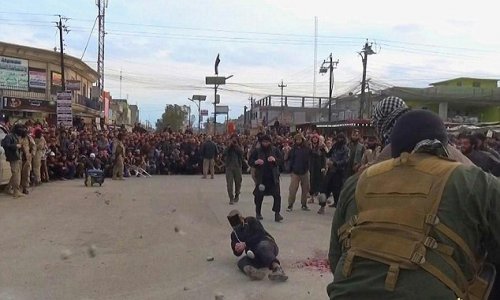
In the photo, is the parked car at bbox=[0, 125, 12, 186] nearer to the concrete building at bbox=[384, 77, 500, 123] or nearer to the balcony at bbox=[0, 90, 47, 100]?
the balcony at bbox=[0, 90, 47, 100]

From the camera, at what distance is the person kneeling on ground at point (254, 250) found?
20.5ft

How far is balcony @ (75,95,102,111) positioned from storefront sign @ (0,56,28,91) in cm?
639

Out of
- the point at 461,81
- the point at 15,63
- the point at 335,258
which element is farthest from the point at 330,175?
the point at 461,81

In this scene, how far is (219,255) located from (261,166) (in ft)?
11.1

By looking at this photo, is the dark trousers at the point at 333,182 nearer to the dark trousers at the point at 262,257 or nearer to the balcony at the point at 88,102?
the dark trousers at the point at 262,257

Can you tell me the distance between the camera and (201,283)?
6117 mm

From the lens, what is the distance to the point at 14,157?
41.5 ft

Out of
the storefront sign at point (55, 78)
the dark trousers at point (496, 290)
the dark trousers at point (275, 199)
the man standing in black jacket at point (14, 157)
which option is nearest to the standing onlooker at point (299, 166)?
the dark trousers at point (275, 199)

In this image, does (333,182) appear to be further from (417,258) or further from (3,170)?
(417,258)

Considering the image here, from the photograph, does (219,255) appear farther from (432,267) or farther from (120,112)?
(120,112)

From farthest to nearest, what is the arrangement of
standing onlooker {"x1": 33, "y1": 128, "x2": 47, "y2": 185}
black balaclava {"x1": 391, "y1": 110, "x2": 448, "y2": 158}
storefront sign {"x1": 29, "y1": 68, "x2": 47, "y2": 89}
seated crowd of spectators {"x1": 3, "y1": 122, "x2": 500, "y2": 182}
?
storefront sign {"x1": 29, "y1": 68, "x2": 47, "y2": 89}, seated crowd of spectators {"x1": 3, "y1": 122, "x2": 500, "y2": 182}, standing onlooker {"x1": 33, "y1": 128, "x2": 47, "y2": 185}, black balaclava {"x1": 391, "y1": 110, "x2": 448, "y2": 158}

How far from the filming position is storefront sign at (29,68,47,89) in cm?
4603

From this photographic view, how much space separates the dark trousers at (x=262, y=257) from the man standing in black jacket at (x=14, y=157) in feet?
26.4

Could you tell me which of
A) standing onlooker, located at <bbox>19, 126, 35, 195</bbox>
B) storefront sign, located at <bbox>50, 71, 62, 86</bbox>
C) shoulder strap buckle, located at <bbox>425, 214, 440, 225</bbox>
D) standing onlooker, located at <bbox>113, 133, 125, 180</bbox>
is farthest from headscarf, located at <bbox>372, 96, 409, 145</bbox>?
storefront sign, located at <bbox>50, 71, 62, 86</bbox>
